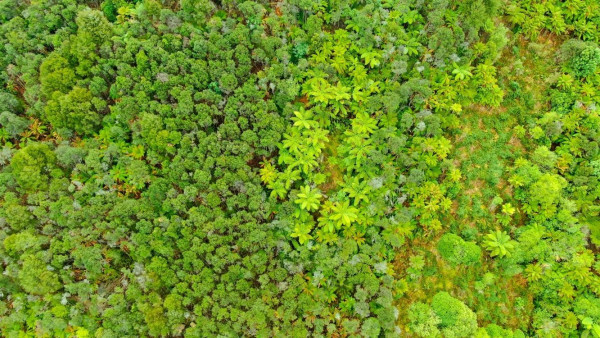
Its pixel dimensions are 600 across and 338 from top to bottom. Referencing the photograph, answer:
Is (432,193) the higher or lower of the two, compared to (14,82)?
lower

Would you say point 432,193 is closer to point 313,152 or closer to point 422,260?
point 422,260

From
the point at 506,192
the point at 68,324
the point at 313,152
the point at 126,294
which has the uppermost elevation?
the point at 313,152

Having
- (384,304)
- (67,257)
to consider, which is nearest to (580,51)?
(384,304)

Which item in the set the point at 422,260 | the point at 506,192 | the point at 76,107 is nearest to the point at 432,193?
the point at 422,260

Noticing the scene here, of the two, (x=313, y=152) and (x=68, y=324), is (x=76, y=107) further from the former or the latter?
(x=313, y=152)

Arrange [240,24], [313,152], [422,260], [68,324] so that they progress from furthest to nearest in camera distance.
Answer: [240,24] < [313,152] < [422,260] < [68,324]

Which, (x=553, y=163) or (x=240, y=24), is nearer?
(x=553, y=163)

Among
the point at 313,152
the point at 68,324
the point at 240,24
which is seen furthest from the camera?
the point at 240,24
